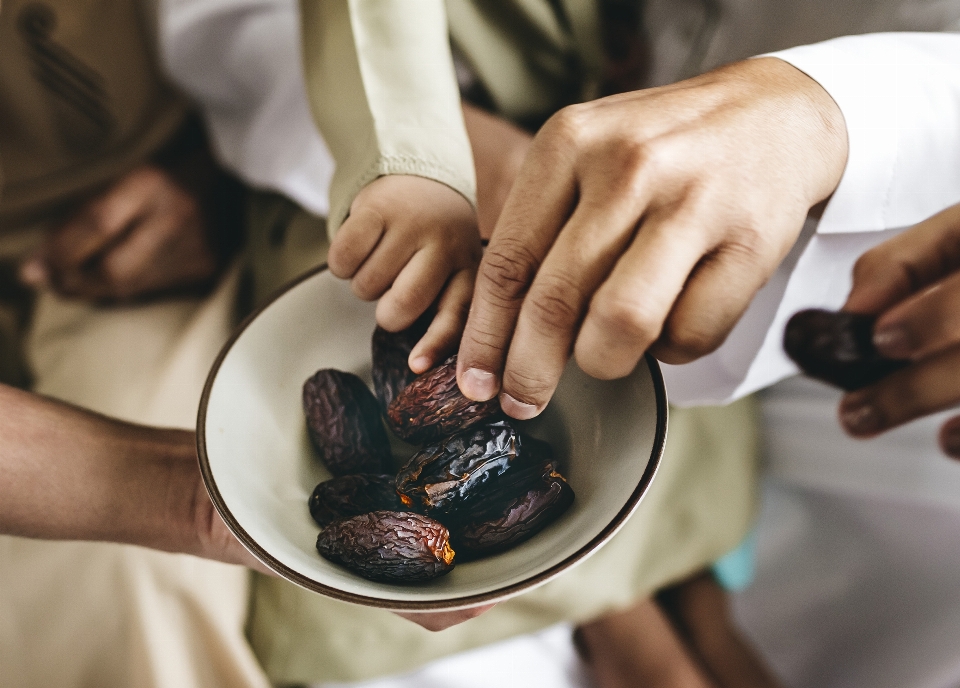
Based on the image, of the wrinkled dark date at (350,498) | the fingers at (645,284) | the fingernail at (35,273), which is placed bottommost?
the fingernail at (35,273)

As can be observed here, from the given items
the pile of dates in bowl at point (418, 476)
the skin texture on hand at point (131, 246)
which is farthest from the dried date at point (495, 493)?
the skin texture on hand at point (131, 246)

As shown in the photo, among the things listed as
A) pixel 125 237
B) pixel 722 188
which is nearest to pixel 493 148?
pixel 722 188

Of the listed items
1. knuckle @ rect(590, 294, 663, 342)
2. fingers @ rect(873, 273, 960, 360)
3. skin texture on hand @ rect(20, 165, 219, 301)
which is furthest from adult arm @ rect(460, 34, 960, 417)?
skin texture on hand @ rect(20, 165, 219, 301)

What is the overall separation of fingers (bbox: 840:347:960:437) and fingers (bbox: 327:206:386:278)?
42 centimetres

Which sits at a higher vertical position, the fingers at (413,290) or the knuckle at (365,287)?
the fingers at (413,290)

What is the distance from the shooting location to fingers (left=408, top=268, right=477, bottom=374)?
1.66 feet

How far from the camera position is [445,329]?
20.1 inches

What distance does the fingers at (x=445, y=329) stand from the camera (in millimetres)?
506

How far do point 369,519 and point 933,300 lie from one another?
1.39 feet

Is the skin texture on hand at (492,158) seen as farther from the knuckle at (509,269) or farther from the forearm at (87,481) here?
the forearm at (87,481)

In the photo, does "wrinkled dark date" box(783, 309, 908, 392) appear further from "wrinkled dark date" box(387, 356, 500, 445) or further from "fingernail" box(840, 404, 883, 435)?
"wrinkled dark date" box(387, 356, 500, 445)

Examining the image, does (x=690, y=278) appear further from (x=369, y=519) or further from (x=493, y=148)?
(x=493, y=148)

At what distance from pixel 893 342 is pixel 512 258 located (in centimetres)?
29

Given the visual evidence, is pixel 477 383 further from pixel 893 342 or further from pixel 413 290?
pixel 893 342
